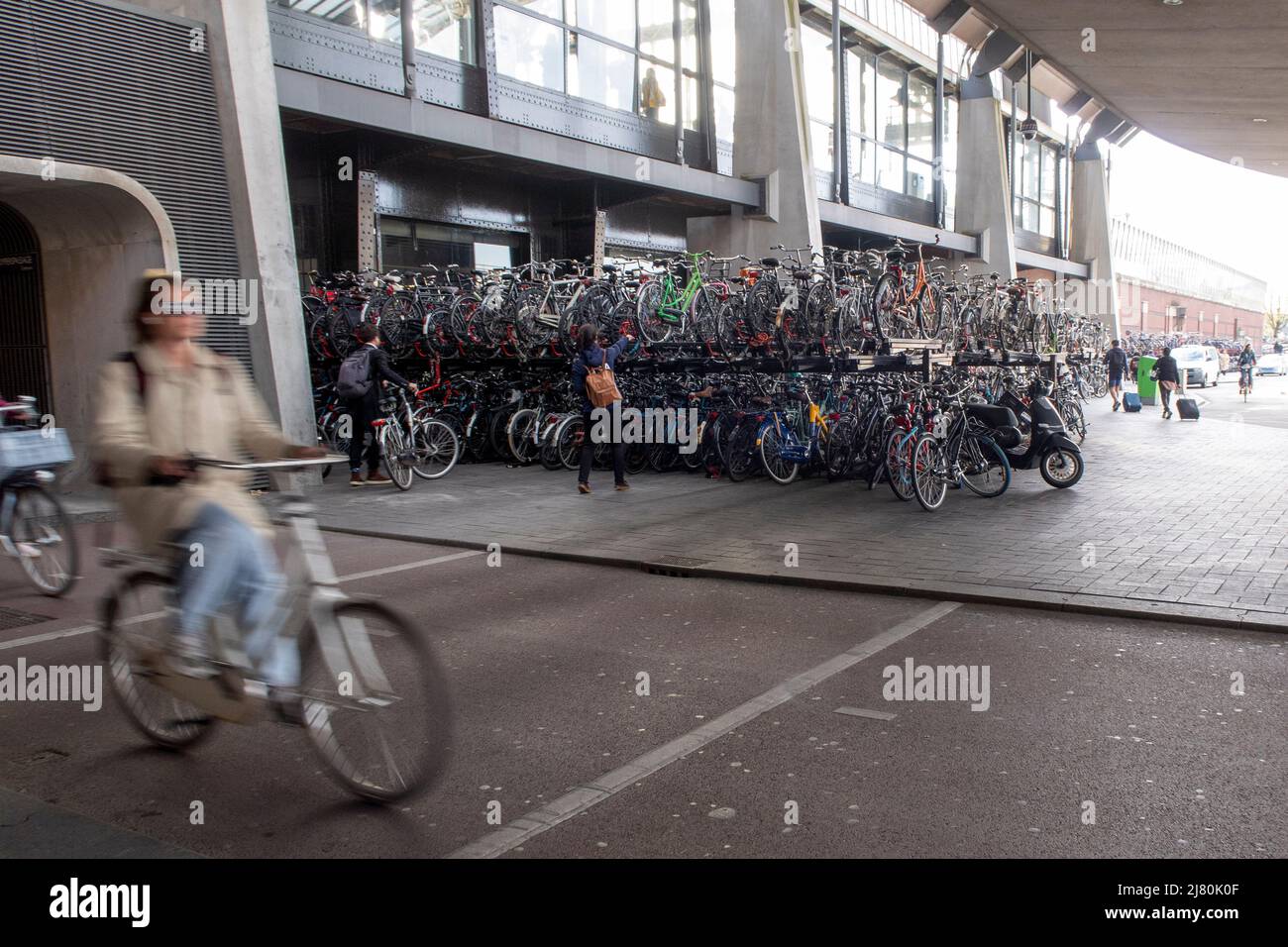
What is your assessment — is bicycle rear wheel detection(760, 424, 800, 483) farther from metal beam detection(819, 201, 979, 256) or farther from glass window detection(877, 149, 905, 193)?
glass window detection(877, 149, 905, 193)

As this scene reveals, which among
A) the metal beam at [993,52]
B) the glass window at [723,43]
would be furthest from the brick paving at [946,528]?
the glass window at [723,43]

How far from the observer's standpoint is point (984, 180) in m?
33.8

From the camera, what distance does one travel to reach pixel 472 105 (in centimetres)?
1748

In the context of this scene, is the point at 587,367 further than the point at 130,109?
Yes

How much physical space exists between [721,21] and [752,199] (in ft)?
12.9

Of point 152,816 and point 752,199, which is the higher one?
point 752,199

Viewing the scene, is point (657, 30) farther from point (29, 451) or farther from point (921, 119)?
point (29, 451)

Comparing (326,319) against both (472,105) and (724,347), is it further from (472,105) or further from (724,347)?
(724,347)

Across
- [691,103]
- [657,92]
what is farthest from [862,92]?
[657,92]

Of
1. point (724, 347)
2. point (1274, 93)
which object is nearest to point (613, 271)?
point (724, 347)

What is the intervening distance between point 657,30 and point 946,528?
15395 mm

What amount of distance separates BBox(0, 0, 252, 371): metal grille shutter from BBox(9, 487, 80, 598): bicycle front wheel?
15.2ft

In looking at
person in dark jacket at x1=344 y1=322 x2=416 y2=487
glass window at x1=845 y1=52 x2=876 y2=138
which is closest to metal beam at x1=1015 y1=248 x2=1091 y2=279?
glass window at x1=845 y1=52 x2=876 y2=138

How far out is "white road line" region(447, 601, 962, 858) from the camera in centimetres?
349
